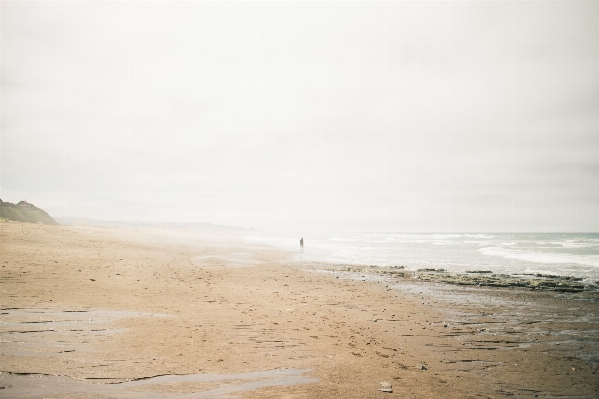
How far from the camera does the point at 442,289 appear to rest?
1842 cm

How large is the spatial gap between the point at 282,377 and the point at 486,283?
18511 millimetres

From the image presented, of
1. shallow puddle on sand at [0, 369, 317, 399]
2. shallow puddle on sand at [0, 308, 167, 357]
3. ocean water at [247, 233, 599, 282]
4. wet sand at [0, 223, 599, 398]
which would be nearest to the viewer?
shallow puddle on sand at [0, 369, 317, 399]

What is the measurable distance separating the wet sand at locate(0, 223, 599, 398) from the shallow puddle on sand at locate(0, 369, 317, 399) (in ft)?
0.11

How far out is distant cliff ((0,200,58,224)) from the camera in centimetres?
5547

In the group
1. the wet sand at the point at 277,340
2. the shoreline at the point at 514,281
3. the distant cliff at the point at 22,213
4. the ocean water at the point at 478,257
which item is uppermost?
the distant cliff at the point at 22,213

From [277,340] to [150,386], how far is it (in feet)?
12.2

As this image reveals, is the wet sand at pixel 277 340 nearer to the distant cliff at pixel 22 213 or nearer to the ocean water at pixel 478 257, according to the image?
the ocean water at pixel 478 257

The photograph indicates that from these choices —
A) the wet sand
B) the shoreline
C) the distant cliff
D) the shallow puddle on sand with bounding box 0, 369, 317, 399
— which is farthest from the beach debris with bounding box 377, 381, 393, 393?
the distant cliff

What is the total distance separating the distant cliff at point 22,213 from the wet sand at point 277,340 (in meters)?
54.1

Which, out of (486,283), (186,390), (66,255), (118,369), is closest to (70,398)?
(118,369)

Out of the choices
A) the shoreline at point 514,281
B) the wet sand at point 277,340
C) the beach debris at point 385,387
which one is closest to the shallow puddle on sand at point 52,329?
the wet sand at point 277,340

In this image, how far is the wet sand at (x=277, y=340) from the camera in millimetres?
6098

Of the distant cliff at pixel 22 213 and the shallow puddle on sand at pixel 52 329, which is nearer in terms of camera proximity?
the shallow puddle on sand at pixel 52 329

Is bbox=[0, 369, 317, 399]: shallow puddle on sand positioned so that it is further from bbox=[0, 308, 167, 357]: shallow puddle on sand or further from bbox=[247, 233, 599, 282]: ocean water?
bbox=[247, 233, 599, 282]: ocean water
